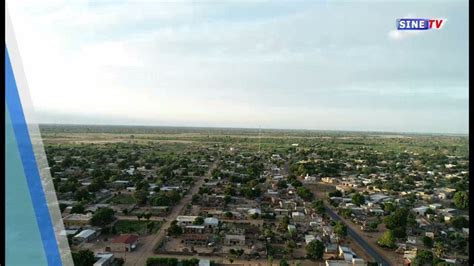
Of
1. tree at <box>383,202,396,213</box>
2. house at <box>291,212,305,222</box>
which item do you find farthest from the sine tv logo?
tree at <box>383,202,396,213</box>

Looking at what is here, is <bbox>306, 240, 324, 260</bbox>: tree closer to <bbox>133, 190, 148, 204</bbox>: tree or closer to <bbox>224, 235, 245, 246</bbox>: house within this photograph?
<bbox>224, 235, 245, 246</bbox>: house

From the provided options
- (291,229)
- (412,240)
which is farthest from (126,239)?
(412,240)

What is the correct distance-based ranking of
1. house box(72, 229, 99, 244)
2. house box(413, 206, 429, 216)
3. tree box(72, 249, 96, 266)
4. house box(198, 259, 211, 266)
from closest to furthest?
tree box(72, 249, 96, 266)
house box(198, 259, 211, 266)
house box(72, 229, 99, 244)
house box(413, 206, 429, 216)

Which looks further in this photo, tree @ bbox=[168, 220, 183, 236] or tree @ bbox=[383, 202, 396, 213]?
tree @ bbox=[383, 202, 396, 213]

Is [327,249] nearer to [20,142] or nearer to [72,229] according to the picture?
[72,229]

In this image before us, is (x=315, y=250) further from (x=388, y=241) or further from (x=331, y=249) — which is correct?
(x=388, y=241)

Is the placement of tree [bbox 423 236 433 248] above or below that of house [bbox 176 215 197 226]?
below

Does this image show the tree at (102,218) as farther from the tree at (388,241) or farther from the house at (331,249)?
the tree at (388,241)

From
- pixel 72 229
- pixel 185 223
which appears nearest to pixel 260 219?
pixel 185 223
